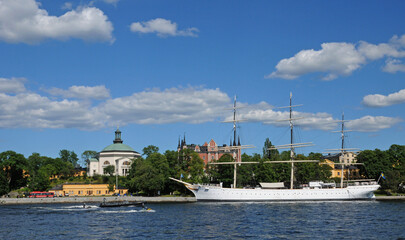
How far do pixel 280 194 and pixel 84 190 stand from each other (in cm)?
5382

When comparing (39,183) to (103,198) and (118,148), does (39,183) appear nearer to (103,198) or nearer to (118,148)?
(103,198)

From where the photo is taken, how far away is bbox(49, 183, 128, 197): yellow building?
112206 millimetres

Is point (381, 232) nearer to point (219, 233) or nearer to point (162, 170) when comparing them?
point (219, 233)

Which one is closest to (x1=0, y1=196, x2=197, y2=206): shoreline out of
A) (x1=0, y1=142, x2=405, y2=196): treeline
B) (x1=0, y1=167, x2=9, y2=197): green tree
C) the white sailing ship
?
the white sailing ship

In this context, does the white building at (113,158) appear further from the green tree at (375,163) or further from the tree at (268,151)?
the green tree at (375,163)

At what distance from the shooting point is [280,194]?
92.5 meters

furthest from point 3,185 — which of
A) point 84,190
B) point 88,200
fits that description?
point 88,200

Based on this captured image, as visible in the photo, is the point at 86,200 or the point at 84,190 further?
the point at 84,190

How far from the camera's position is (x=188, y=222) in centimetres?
5038

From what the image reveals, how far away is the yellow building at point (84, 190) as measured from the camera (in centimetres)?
11221

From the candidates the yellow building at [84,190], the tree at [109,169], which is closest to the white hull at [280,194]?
the yellow building at [84,190]

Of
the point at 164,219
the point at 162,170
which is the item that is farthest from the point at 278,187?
the point at 164,219

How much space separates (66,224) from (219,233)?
19723 mm

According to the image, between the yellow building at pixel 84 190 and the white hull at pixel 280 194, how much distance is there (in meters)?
30.3
